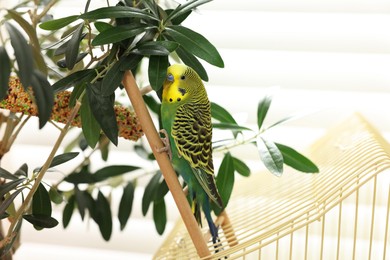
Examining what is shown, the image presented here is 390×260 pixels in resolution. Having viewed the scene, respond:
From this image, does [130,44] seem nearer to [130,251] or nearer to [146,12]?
[146,12]

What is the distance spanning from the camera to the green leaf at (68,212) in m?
1.37

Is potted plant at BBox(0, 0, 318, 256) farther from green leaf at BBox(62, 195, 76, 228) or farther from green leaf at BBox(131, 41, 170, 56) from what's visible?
green leaf at BBox(62, 195, 76, 228)

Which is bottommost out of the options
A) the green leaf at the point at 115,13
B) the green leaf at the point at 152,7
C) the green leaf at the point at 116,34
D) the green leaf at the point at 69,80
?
the green leaf at the point at 69,80

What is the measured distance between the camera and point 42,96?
77 cm

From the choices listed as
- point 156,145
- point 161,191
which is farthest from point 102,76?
point 161,191

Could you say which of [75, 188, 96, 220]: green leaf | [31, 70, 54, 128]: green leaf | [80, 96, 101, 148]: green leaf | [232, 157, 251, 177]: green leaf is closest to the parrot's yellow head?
[80, 96, 101, 148]: green leaf

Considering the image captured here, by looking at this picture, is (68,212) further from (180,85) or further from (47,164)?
(180,85)

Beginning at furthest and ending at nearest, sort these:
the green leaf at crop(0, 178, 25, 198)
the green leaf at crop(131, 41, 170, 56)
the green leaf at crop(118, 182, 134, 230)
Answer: the green leaf at crop(118, 182, 134, 230) → the green leaf at crop(0, 178, 25, 198) → the green leaf at crop(131, 41, 170, 56)

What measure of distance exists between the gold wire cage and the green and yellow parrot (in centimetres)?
14

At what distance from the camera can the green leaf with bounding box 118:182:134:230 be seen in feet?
4.58

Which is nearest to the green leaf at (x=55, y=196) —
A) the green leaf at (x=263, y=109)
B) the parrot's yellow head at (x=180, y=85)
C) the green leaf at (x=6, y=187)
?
the green leaf at (x=6, y=187)

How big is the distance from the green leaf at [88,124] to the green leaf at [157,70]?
0.43 feet

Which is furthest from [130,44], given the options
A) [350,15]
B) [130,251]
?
[130,251]

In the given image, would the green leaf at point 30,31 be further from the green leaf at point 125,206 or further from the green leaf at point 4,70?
the green leaf at point 125,206
